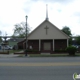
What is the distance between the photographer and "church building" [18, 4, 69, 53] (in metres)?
42.4

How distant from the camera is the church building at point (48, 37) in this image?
42.4m

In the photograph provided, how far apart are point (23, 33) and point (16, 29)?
3.63m

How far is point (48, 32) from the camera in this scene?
42688 millimetres
